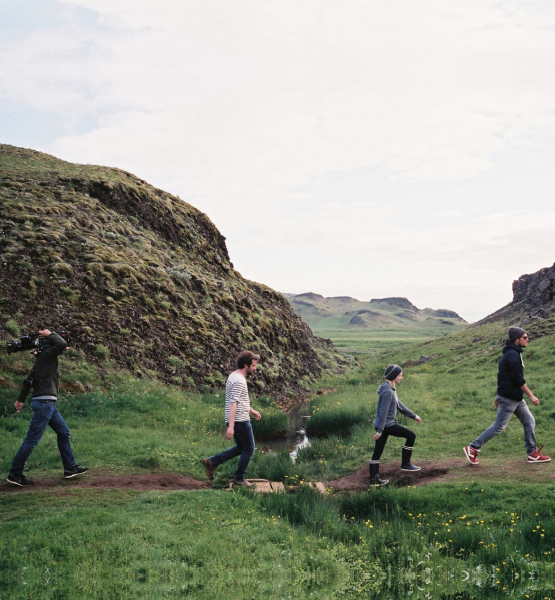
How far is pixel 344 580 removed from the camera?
6.11 m

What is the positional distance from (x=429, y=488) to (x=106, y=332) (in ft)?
54.5

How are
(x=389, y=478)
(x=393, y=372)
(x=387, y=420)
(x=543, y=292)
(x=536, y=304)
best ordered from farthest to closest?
(x=536, y=304), (x=543, y=292), (x=389, y=478), (x=387, y=420), (x=393, y=372)

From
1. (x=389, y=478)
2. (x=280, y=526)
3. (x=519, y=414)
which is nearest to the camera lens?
(x=280, y=526)

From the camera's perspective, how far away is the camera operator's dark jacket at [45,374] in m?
10.1

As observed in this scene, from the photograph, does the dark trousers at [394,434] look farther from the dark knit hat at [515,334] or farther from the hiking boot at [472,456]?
the dark knit hat at [515,334]

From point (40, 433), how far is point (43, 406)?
61 cm

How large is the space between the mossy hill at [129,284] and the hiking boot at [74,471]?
9.70 meters

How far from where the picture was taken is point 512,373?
10805 mm

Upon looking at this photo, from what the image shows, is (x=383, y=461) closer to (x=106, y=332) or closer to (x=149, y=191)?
(x=106, y=332)

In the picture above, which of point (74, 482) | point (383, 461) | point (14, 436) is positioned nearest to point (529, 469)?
point (383, 461)

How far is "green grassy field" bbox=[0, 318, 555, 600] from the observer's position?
19.1 ft

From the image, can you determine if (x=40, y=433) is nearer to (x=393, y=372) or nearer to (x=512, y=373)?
(x=393, y=372)

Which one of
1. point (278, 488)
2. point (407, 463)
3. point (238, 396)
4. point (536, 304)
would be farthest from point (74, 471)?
point (536, 304)

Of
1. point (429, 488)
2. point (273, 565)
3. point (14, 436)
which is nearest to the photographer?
point (273, 565)
